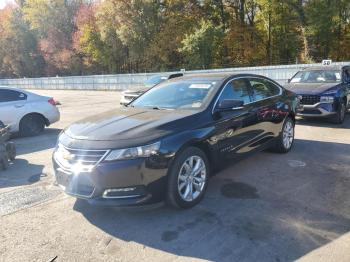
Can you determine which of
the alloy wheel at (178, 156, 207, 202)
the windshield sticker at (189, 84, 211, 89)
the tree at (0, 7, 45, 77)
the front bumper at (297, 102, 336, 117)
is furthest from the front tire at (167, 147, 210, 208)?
the tree at (0, 7, 45, 77)

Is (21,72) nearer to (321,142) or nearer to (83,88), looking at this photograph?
(83,88)

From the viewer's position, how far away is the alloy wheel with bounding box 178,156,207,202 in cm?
421

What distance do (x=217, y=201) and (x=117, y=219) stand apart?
4.13 ft

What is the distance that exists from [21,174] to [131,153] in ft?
9.98

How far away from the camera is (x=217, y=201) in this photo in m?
4.52

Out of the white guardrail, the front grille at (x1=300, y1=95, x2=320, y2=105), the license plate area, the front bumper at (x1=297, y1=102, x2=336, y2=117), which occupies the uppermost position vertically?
the white guardrail

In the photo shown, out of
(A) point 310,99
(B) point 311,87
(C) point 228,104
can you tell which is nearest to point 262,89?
(C) point 228,104

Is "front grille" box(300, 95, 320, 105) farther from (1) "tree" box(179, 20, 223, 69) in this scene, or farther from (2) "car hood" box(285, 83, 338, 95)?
(1) "tree" box(179, 20, 223, 69)

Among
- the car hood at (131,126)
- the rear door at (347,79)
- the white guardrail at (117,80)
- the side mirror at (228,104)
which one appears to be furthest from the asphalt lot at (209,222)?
the white guardrail at (117,80)

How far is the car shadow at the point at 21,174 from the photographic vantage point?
18.2 feet

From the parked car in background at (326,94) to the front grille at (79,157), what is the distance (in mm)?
7008

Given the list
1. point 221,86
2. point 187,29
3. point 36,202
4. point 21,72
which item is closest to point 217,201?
point 221,86

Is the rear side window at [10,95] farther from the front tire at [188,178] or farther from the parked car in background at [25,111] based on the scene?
the front tire at [188,178]

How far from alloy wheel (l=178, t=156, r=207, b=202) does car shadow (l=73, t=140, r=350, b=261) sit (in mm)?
179
